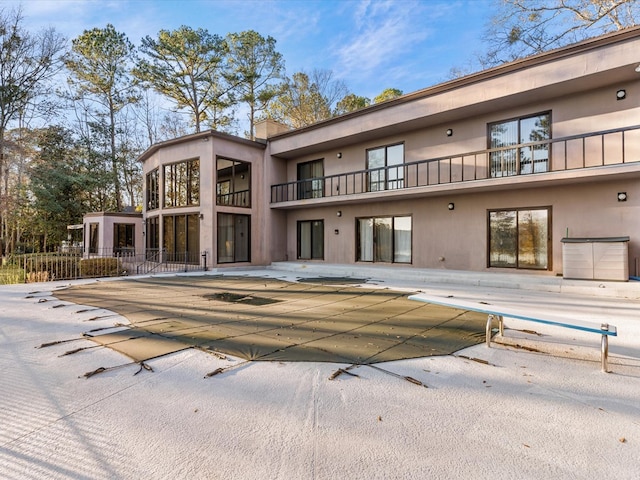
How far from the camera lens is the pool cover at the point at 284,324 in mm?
3902

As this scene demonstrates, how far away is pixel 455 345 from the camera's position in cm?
409

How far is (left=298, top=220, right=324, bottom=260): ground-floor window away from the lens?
1520 centimetres

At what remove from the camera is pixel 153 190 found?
54.5ft

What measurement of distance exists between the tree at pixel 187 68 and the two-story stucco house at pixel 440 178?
7329 millimetres

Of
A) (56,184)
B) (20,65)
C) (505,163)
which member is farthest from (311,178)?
(20,65)

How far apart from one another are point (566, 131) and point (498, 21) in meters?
Result: 8.68

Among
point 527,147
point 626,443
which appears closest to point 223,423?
point 626,443

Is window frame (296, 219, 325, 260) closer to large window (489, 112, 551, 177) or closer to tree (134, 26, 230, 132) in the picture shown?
large window (489, 112, 551, 177)

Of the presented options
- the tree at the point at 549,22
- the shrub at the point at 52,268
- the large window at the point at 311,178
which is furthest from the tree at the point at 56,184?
the tree at the point at 549,22

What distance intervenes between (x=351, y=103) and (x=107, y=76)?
57.3 feet

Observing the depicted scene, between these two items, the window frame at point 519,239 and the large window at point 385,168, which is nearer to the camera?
the window frame at point 519,239

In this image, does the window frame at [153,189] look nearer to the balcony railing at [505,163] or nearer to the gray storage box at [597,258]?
the balcony railing at [505,163]

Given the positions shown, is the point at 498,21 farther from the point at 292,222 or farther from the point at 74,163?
the point at 74,163

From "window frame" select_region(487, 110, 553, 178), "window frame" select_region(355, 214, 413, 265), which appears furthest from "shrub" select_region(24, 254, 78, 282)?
"window frame" select_region(487, 110, 553, 178)
